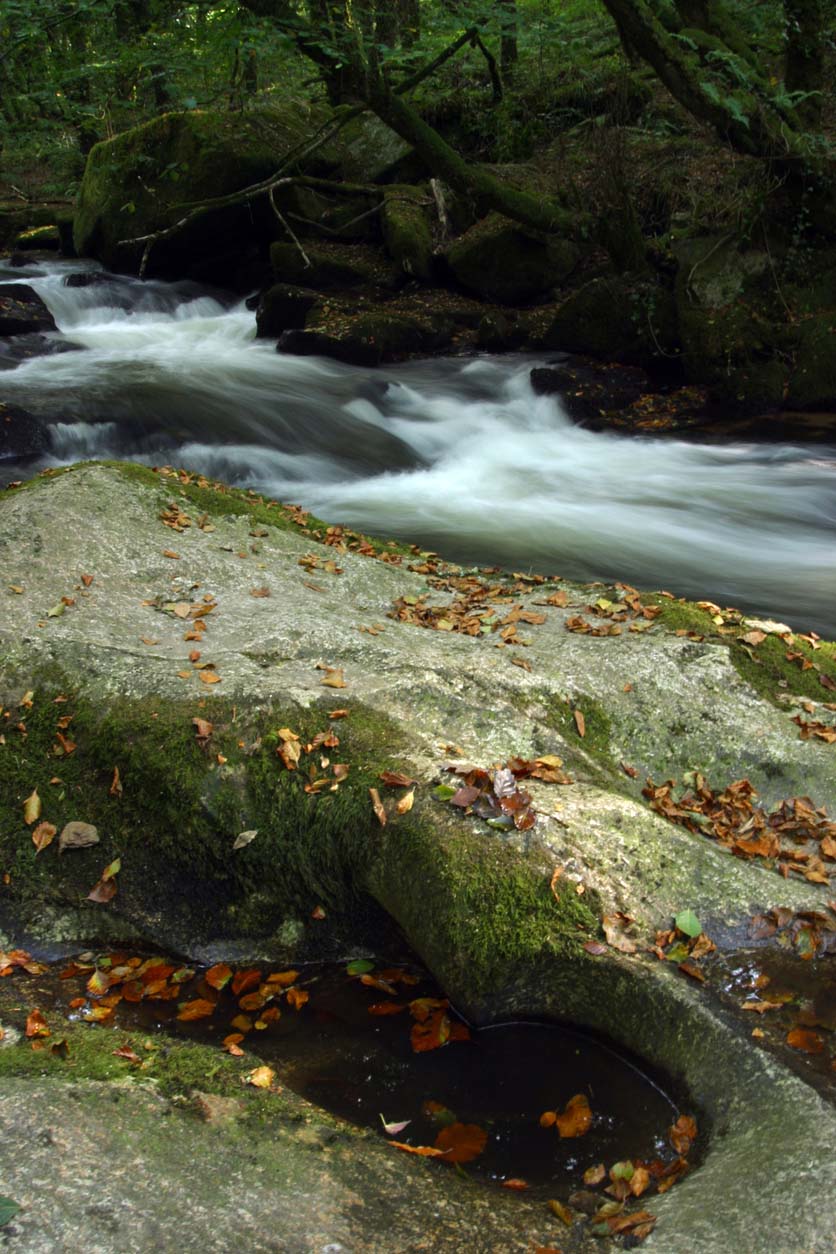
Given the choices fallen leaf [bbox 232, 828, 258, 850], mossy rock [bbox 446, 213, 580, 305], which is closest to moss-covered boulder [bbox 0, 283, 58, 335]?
mossy rock [bbox 446, 213, 580, 305]

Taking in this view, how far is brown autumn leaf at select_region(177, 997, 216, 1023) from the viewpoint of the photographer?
3180 mm

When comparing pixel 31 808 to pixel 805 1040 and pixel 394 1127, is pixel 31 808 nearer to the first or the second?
pixel 394 1127

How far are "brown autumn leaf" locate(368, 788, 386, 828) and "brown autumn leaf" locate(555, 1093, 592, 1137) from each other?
1.05 m

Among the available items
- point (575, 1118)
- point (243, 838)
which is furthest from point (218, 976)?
point (575, 1118)

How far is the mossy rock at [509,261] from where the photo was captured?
15.0 metres

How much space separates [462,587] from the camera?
5.88 meters

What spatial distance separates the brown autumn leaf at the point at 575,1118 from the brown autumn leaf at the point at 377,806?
1.05 meters

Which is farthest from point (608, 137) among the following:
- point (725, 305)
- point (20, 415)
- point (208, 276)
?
point (20, 415)

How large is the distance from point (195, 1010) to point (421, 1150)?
100 centimetres

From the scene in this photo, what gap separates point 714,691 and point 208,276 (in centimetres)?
1643

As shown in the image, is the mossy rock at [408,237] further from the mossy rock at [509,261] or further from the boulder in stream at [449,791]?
the boulder in stream at [449,791]

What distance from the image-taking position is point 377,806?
3371mm

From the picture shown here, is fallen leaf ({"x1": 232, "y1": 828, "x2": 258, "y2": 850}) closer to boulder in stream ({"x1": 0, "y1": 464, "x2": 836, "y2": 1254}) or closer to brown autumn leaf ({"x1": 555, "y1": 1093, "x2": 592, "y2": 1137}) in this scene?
boulder in stream ({"x1": 0, "y1": 464, "x2": 836, "y2": 1254})

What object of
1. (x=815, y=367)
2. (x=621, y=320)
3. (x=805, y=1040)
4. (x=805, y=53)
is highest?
(x=805, y=53)
